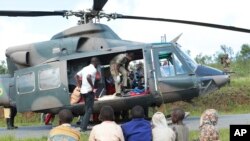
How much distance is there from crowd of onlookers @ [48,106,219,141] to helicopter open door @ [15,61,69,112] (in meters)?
6.09

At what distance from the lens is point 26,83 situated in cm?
1399

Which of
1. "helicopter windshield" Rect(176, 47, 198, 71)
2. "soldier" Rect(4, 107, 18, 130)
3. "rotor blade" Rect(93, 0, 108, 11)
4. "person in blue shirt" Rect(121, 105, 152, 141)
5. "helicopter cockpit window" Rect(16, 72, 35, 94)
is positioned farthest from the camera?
"soldier" Rect(4, 107, 18, 130)

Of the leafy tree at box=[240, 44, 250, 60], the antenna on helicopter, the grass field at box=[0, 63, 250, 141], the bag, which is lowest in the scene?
the grass field at box=[0, 63, 250, 141]

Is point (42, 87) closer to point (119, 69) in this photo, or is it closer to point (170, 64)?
point (119, 69)

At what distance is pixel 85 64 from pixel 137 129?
260 inches

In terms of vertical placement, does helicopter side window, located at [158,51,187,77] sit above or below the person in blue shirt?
above

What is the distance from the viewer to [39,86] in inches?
543

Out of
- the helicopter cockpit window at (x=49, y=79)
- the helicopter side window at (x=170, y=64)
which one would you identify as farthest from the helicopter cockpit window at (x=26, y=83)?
the helicopter side window at (x=170, y=64)

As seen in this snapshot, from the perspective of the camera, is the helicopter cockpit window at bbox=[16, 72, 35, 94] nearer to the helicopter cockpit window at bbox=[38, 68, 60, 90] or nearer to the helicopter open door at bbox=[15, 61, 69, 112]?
the helicopter open door at bbox=[15, 61, 69, 112]

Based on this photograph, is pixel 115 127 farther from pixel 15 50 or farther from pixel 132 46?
pixel 15 50

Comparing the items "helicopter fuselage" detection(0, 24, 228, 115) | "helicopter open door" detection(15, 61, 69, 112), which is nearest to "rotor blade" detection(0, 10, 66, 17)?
"helicopter fuselage" detection(0, 24, 228, 115)

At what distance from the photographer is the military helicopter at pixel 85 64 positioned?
13.3m

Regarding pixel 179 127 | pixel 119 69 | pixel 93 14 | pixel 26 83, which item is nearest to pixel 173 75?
pixel 119 69

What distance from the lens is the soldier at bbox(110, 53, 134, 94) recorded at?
524 inches
